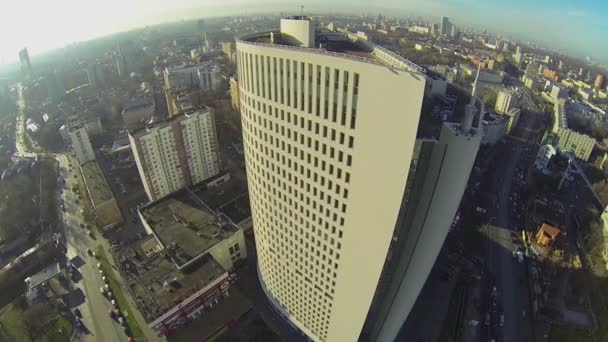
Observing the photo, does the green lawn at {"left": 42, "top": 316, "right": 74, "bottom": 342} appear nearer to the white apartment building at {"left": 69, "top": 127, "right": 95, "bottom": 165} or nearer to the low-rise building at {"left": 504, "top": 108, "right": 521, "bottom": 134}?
the white apartment building at {"left": 69, "top": 127, "right": 95, "bottom": 165}

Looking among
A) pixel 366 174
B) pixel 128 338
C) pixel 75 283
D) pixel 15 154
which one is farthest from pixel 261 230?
pixel 15 154

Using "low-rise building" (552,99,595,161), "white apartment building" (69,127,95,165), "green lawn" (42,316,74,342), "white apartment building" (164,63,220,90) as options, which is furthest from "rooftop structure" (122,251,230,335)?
"white apartment building" (164,63,220,90)

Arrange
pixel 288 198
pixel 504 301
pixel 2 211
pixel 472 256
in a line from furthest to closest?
pixel 2 211
pixel 472 256
pixel 504 301
pixel 288 198

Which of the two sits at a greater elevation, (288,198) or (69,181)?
(288,198)

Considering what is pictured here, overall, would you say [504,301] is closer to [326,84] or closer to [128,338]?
[326,84]

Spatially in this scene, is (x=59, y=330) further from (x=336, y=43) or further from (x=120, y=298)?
(x=336, y=43)

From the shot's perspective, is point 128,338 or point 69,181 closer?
point 128,338

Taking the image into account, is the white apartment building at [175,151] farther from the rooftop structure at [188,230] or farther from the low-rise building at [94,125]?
the low-rise building at [94,125]

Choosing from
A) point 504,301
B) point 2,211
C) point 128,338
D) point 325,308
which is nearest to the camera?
point 325,308
